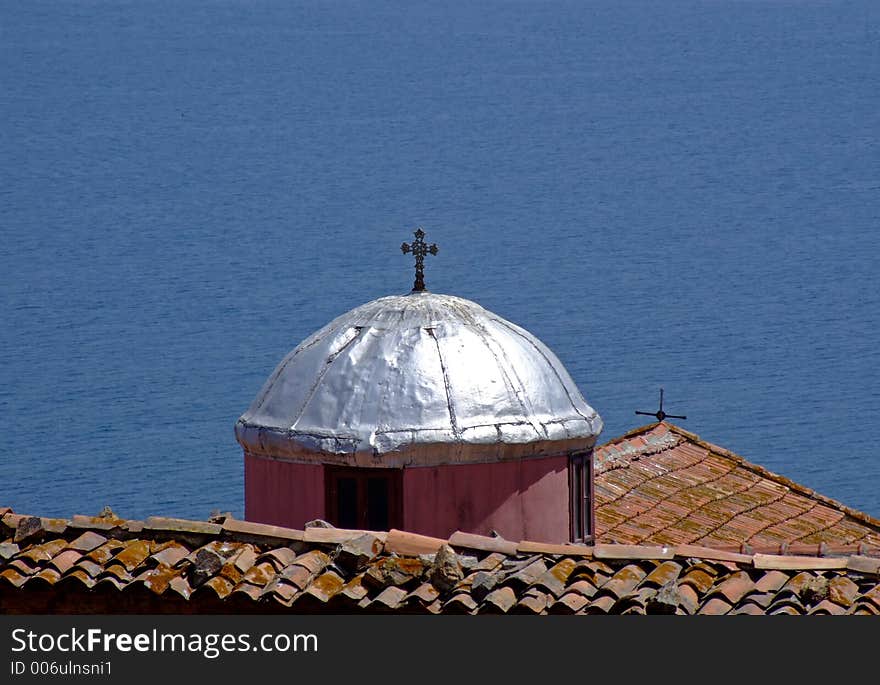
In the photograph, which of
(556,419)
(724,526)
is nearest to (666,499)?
(724,526)

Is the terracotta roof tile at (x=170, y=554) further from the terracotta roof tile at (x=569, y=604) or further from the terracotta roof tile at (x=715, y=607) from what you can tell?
the terracotta roof tile at (x=715, y=607)

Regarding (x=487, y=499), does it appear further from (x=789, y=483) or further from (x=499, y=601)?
(x=789, y=483)

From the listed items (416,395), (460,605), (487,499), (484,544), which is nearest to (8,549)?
(484,544)

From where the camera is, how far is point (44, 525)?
15312 mm

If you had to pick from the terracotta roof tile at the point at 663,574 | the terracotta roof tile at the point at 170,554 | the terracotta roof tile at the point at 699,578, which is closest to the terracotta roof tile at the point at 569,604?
the terracotta roof tile at the point at 663,574

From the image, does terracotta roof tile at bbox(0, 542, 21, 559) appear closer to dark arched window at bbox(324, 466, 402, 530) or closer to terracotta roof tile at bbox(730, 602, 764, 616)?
dark arched window at bbox(324, 466, 402, 530)

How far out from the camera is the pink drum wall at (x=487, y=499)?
55.9ft

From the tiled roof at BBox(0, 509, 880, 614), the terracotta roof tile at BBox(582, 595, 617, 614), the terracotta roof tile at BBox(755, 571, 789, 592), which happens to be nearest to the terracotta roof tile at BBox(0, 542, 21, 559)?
the tiled roof at BBox(0, 509, 880, 614)

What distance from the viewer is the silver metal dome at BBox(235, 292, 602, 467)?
17.1m

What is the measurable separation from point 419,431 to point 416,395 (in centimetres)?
33

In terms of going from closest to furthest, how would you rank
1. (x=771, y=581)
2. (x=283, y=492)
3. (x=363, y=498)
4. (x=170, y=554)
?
(x=771, y=581), (x=170, y=554), (x=363, y=498), (x=283, y=492)

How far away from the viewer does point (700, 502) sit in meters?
22.9

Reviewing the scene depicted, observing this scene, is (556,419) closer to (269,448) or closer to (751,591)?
(269,448)

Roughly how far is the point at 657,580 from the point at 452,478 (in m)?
3.57
